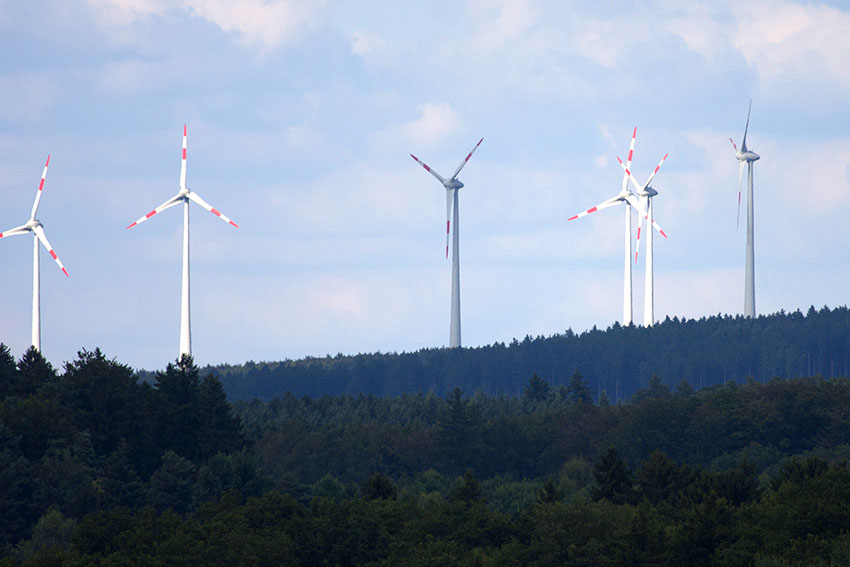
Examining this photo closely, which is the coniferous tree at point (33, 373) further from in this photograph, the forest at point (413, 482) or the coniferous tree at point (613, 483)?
the coniferous tree at point (613, 483)

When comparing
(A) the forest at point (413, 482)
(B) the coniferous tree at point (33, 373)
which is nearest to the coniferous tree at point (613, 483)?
(A) the forest at point (413, 482)

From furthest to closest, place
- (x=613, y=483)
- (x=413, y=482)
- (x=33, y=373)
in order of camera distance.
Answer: (x=413, y=482) < (x=33, y=373) < (x=613, y=483)

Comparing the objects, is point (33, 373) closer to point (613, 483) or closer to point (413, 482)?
point (413, 482)

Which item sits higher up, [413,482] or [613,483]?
[613,483]

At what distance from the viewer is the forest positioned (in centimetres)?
8919

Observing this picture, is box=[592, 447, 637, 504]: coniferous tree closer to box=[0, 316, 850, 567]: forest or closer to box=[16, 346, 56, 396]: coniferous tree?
box=[0, 316, 850, 567]: forest

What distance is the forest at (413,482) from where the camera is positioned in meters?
89.2

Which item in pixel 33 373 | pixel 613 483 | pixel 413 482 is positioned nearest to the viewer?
pixel 613 483

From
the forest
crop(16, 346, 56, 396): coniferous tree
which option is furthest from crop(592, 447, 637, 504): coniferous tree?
crop(16, 346, 56, 396): coniferous tree

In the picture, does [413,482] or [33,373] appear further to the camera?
[413,482]

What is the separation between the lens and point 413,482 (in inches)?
6526

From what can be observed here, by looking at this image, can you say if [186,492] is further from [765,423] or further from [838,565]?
[765,423]

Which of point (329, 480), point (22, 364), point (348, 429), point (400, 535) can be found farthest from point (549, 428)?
point (400, 535)

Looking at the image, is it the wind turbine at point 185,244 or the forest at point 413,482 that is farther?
the wind turbine at point 185,244
